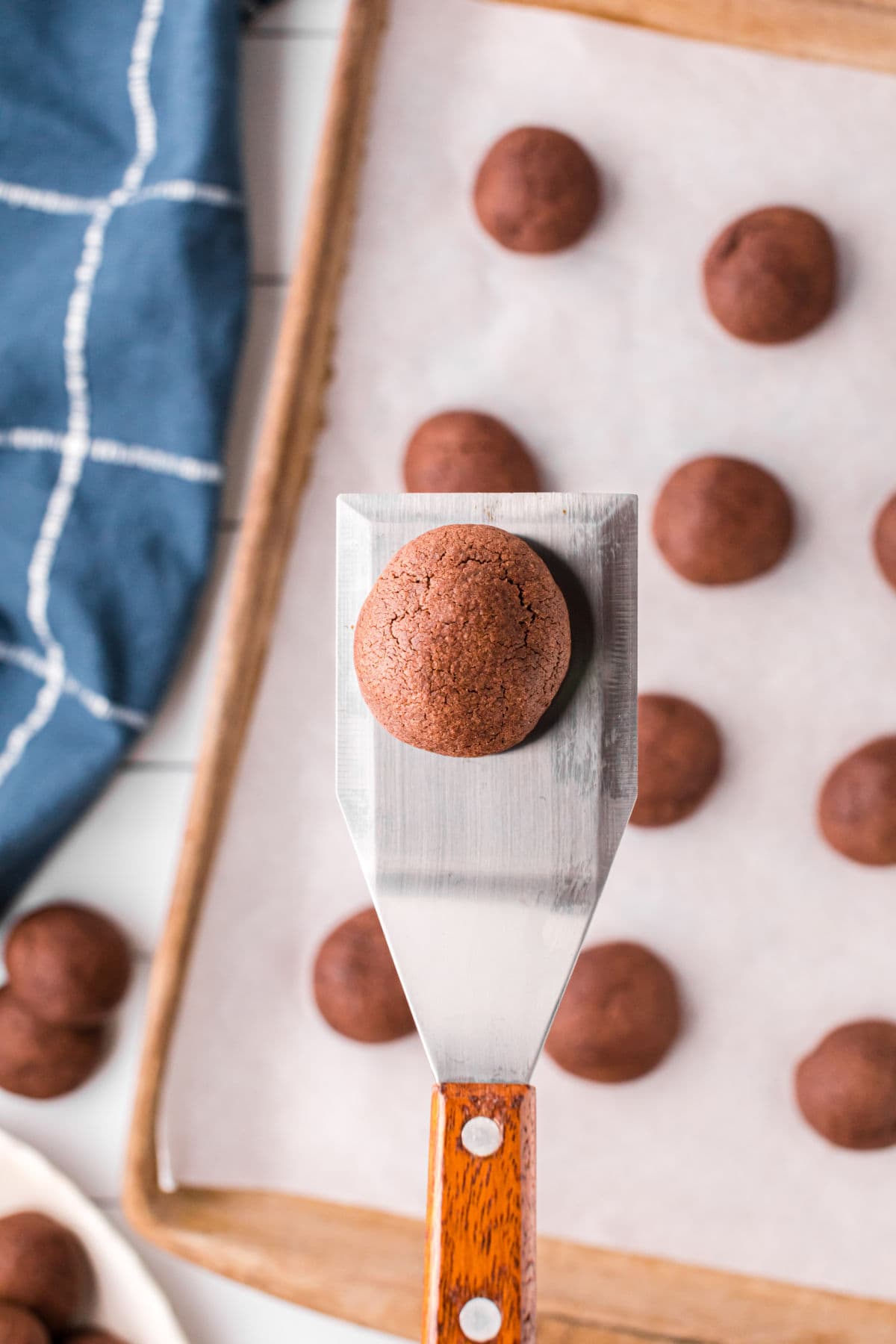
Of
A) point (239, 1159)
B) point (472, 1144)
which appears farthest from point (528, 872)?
point (239, 1159)

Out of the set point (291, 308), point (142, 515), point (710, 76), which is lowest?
point (142, 515)

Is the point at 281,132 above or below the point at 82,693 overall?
above

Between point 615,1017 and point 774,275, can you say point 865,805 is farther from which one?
point 774,275

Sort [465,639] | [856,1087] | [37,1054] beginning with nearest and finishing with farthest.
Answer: [465,639]
[856,1087]
[37,1054]

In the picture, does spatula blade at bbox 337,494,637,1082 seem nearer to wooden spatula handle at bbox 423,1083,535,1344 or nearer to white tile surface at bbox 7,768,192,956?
wooden spatula handle at bbox 423,1083,535,1344

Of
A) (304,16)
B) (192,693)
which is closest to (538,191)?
(304,16)

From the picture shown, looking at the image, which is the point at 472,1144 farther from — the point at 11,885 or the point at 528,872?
the point at 11,885

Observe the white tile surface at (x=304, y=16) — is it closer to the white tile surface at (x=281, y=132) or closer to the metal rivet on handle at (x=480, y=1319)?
the white tile surface at (x=281, y=132)
